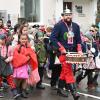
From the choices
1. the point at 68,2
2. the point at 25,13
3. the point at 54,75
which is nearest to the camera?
the point at 54,75

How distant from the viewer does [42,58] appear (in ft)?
40.0

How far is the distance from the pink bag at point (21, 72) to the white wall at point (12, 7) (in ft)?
32.3

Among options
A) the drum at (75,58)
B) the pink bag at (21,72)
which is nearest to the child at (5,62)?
the pink bag at (21,72)

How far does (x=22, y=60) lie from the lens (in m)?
10.4

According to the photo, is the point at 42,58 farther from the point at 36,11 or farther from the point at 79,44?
the point at 36,11

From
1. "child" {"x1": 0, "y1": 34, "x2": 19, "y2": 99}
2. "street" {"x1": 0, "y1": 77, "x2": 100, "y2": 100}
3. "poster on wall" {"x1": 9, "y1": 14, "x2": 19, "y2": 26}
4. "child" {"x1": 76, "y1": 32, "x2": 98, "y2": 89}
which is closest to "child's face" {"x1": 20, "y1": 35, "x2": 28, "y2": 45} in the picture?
"child" {"x1": 0, "y1": 34, "x2": 19, "y2": 99}

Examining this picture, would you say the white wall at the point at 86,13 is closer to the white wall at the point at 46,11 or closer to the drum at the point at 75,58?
the white wall at the point at 46,11

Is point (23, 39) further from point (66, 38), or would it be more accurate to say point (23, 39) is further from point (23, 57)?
point (66, 38)

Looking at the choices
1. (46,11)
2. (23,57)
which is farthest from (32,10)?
(23,57)

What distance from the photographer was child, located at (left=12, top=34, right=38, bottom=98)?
10.4 metres

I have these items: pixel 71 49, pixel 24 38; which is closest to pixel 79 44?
pixel 71 49

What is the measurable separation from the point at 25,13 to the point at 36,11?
686 millimetres

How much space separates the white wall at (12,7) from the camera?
2008 centimetres

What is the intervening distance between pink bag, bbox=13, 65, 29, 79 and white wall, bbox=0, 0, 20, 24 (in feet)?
32.3
